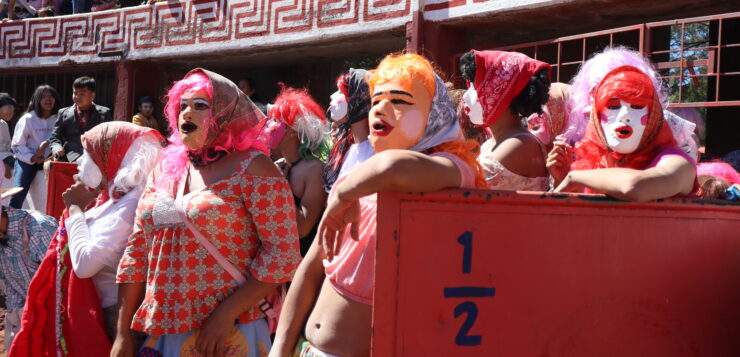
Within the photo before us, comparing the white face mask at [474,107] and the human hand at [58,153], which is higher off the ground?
the white face mask at [474,107]

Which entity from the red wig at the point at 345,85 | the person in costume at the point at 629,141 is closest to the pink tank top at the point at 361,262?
the person in costume at the point at 629,141

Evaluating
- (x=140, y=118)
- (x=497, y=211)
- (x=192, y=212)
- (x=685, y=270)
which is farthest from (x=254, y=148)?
(x=140, y=118)

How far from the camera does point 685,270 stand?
6.75 feet

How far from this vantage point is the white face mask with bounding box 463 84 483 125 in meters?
3.28

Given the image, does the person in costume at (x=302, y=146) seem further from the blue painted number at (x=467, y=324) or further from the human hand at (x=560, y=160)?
the blue painted number at (x=467, y=324)

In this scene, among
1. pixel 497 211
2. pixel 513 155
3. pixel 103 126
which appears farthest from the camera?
pixel 103 126

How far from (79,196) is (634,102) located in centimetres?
247

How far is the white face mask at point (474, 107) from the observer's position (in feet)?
10.8

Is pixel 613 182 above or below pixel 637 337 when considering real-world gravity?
above

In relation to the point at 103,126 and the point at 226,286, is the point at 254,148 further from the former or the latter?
the point at 103,126

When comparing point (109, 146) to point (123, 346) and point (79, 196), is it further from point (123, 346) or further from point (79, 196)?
point (123, 346)

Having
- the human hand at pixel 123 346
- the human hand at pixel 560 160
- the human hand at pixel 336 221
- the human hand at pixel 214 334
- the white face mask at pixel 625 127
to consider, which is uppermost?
the white face mask at pixel 625 127

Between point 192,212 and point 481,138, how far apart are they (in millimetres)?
2053

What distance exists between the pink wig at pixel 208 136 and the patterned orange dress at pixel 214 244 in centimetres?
12
